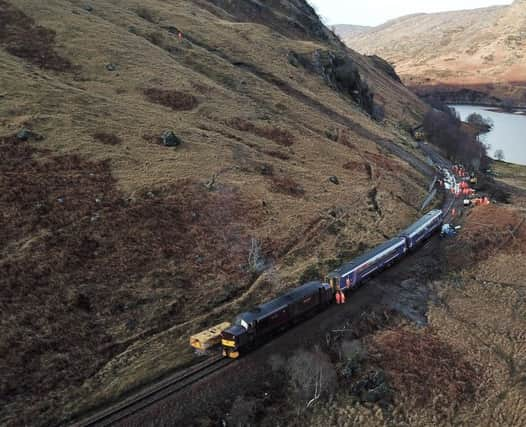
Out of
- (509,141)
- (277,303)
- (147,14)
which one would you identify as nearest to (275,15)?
(147,14)

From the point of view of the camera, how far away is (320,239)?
48.8 meters

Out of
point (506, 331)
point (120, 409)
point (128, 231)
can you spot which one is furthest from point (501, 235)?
point (120, 409)

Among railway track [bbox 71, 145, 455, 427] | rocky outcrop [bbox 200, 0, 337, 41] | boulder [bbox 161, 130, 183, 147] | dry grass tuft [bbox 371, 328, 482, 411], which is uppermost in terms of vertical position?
rocky outcrop [bbox 200, 0, 337, 41]

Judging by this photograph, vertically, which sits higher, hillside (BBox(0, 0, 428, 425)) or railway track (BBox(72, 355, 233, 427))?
hillside (BBox(0, 0, 428, 425))

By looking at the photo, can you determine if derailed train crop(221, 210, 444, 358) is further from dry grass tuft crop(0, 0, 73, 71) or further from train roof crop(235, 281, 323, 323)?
dry grass tuft crop(0, 0, 73, 71)

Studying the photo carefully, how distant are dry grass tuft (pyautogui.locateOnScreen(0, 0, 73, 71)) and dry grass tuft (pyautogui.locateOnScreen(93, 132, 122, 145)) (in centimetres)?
1977

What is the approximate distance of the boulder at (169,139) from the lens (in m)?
55.1

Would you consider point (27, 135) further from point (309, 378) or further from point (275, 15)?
point (275, 15)

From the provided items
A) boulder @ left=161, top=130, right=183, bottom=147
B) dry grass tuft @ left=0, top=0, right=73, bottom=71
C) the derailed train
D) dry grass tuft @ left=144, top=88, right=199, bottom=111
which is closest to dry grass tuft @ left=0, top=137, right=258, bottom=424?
the derailed train

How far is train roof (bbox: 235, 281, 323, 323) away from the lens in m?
31.9

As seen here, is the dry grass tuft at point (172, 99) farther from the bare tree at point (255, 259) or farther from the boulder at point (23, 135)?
the bare tree at point (255, 259)

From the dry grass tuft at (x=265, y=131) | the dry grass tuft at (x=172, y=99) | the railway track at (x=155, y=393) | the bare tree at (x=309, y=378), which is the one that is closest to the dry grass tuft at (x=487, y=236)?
the bare tree at (x=309, y=378)

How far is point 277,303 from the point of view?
33844mm

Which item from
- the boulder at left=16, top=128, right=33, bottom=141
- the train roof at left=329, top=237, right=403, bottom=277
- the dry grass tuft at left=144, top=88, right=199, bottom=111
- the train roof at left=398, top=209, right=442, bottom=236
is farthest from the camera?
the dry grass tuft at left=144, top=88, right=199, bottom=111
